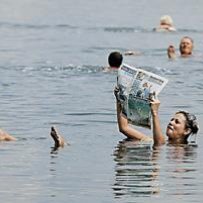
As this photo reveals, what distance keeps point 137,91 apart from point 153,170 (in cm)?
144

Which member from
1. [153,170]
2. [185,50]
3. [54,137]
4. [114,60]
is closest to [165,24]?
[185,50]

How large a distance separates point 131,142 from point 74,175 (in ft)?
9.15

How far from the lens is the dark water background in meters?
11.8

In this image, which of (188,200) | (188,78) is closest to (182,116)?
(188,200)

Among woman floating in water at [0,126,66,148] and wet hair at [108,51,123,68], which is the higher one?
wet hair at [108,51,123,68]

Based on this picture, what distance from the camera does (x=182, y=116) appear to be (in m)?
14.8

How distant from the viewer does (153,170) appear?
12953 mm

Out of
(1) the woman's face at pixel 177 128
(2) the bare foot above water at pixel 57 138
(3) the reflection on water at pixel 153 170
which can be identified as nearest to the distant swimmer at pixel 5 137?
(2) the bare foot above water at pixel 57 138

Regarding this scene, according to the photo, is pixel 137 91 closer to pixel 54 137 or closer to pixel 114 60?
pixel 54 137

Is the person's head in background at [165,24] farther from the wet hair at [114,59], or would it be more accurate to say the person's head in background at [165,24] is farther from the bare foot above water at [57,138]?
the bare foot above water at [57,138]

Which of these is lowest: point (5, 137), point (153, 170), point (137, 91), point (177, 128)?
point (153, 170)

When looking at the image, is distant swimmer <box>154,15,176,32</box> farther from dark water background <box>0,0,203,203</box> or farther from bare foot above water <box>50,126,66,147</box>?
bare foot above water <box>50,126,66,147</box>

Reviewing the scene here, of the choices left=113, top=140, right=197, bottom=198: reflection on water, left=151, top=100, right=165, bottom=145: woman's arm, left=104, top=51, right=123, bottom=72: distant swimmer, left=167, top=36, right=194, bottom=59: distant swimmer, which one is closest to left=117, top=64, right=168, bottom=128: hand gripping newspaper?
left=151, top=100, right=165, bottom=145: woman's arm

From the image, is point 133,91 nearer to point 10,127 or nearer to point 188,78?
point 10,127
